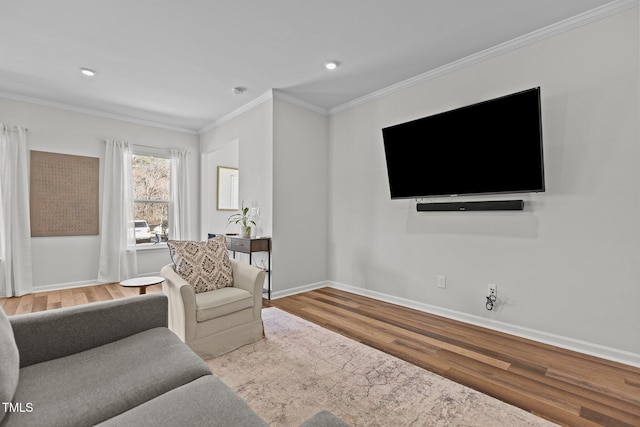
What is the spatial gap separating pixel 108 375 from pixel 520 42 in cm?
372

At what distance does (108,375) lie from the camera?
1.28m

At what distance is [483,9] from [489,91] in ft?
2.60

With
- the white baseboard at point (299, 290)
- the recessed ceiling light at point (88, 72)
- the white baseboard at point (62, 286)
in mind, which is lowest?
the white baseboard at point (299, 290)

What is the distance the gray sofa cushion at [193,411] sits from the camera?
38.6 inches

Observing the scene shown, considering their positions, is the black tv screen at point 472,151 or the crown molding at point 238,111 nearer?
the black tv screen at point 472,151

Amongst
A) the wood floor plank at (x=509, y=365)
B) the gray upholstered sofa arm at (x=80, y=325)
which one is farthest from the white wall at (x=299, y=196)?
the gray upholstered sofa arm at (x=80, y=325)

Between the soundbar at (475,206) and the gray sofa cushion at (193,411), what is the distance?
A: 2615 millimetres

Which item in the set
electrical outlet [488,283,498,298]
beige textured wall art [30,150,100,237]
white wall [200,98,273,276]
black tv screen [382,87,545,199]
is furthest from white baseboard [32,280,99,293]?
electrical outlet [488,283,498,298]

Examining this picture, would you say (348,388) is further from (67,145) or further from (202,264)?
(67,145)

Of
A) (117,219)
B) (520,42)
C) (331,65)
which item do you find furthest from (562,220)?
(117,219)

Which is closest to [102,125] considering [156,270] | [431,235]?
[156,270]

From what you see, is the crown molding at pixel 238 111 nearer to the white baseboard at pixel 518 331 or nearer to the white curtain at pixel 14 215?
the white curtain at pixel 14 215

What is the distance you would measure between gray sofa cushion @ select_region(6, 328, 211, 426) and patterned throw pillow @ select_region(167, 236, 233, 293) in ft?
3.22

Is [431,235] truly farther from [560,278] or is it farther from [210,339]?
[210,339]
